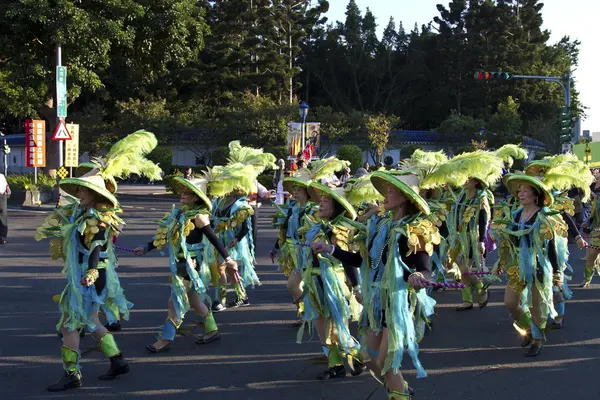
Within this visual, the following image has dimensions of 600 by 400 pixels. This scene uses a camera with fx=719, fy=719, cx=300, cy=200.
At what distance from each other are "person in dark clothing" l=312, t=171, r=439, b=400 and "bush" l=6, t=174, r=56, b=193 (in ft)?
77.0

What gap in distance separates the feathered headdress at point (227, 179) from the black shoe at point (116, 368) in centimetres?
240

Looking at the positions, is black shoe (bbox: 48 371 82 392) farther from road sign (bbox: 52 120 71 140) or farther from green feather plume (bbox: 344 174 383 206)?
road sign (bbox: 52 120 71 140)

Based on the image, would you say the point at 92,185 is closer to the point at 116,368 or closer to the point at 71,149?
the point at 116,368

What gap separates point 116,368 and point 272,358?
4.90 feet

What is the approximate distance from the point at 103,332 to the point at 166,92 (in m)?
45.1

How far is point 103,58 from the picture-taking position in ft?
90.1

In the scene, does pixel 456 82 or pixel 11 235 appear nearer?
pixel 11 235

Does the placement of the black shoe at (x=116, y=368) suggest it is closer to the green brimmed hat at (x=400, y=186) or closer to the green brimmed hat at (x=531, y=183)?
the green brimmed hat at (x=400, y=186)

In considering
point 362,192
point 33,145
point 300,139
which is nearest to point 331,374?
point 362,192

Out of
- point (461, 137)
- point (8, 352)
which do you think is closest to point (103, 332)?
point (8, 352)

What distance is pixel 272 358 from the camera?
6742 millimetres

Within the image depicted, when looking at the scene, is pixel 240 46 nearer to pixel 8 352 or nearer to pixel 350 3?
pixel 350 3

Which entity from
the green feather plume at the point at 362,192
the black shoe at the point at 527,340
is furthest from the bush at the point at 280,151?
the green feather plume at the point at 362,192

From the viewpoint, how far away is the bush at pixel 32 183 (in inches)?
1051
